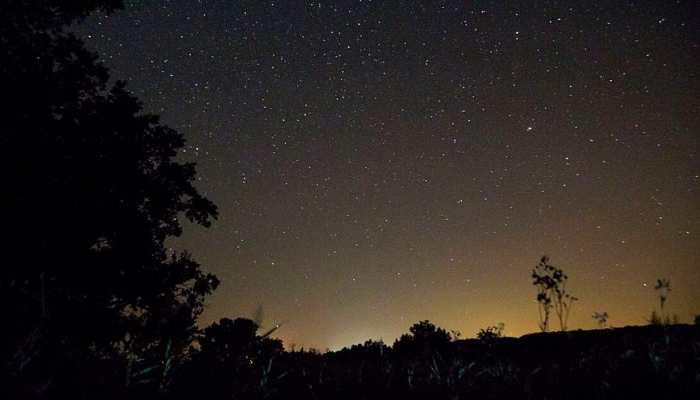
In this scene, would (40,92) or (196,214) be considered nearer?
(40,92)

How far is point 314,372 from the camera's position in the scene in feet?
9.50

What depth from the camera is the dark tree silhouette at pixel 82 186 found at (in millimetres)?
9258

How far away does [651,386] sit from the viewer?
7.04ft

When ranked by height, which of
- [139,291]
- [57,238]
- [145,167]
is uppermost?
[145,167]

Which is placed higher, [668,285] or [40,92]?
[40,92]

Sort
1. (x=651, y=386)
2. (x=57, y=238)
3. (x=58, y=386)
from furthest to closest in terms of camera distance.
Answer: (x=57, y=238) < (x=651, y=386) < (x=58, y=386)

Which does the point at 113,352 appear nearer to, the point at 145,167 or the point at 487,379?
the point at 487,379

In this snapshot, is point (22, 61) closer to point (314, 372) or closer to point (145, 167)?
point (145, 167)

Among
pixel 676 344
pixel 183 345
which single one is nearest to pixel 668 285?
pixel 676 344

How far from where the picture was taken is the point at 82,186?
1003 cm

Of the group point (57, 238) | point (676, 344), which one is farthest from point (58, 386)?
point (57, 238)

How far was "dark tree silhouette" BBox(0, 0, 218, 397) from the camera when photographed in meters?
9.26

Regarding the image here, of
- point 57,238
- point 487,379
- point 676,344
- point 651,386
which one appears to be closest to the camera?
point 651,386

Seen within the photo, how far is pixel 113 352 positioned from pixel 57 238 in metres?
8.76
